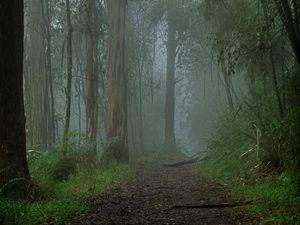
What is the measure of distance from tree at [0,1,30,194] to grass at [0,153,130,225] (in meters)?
0.52

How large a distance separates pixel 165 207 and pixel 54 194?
2047mm

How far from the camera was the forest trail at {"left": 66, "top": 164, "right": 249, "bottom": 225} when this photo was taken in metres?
6.43

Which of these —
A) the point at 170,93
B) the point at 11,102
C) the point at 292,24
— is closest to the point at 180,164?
the point at 292,24

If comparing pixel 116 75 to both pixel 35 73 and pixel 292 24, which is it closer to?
pixel 35 73

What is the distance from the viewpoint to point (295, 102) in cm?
884

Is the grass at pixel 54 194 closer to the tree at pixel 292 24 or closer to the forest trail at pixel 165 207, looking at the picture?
the forest trail at pixel 165 207

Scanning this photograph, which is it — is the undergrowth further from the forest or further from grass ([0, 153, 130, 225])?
grass ([0, 153, 130, 225])

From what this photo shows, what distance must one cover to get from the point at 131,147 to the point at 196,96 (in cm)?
2505

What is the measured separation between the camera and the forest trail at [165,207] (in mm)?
6434

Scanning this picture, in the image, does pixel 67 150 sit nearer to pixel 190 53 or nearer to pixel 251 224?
pixel 251 224

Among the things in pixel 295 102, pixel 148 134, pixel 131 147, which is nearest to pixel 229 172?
pixel 295 102

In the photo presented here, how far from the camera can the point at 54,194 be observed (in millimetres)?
8352

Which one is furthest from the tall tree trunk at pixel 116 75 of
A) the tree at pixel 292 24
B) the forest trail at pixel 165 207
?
the tree at pixel 292 24

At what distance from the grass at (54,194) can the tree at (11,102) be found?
519 millimetres
